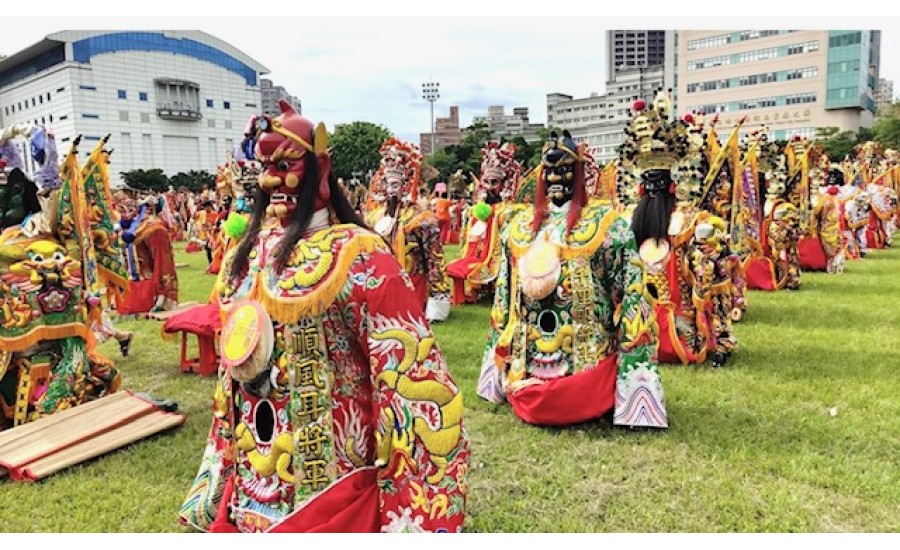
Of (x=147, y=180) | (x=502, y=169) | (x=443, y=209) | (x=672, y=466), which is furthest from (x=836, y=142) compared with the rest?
(x=147, y=180)

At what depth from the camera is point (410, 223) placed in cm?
819

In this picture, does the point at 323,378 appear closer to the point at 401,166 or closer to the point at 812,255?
the point at 401,166

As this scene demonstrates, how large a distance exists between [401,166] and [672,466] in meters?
5.14

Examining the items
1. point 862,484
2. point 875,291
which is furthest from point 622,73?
point 862,484

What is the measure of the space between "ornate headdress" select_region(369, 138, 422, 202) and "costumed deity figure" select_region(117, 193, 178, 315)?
3.24m

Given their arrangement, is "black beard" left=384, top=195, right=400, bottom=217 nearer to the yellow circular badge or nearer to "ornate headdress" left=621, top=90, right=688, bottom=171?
"ornate headdress" left=621, top=90, right=688, bottom=171

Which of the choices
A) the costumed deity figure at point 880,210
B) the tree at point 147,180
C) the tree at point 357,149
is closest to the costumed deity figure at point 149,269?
the costumed deity figure at point 880,210

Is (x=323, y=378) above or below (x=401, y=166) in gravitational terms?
below

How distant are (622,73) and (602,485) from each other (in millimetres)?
49456

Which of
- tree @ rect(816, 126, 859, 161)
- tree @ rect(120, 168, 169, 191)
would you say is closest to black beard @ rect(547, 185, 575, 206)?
tree @ rect(816, 126, 859, 161)

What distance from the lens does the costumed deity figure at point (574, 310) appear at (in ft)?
13.9

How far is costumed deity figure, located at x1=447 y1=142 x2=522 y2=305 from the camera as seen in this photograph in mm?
9594

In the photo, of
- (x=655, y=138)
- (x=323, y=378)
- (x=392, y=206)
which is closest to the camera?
(x=323, y=378)

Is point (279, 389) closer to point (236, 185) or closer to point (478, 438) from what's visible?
point (478, 438)
